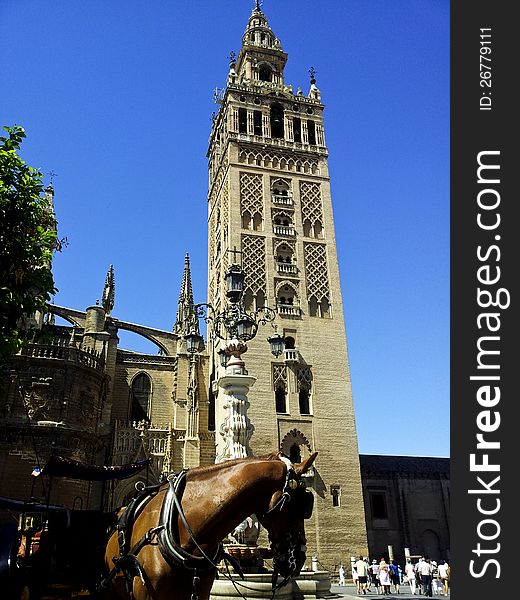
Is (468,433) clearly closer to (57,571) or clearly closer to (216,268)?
(57,571)

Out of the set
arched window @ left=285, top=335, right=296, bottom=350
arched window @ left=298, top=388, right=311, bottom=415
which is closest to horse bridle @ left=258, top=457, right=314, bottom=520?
arched window @ left=298, top=388, right=311, bottom=415

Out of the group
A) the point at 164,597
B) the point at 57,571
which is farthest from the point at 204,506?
the point at 57,571

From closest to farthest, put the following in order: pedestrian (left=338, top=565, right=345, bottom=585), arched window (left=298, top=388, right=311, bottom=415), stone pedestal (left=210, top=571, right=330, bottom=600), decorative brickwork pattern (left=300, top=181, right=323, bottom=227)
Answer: stone pedestal (left=210, top=571, right=330, bottom=600)
pedestrian (left=338, top=565, right=345, bottom=585)
arched window (left=298, top=388, right=311, bottom=415)
decorative brickwork pattern (left=300, top=181, right=323, bottom=227)

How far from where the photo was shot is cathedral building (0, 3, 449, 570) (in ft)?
84.2

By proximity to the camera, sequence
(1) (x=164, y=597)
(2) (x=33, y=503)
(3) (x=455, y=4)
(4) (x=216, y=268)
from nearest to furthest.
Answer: (1) (x=164, y=597), (3) (x=455, y=4), (2) (x=33, y=503), (4) (x=216, y=268)

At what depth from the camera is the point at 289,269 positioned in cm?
3212

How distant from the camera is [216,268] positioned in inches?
1404

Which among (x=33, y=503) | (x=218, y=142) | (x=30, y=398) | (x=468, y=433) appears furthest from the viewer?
(x=218, y=142)

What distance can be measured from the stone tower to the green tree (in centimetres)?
1881

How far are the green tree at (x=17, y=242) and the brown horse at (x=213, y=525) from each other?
611 cm

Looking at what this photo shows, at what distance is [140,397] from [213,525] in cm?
2899

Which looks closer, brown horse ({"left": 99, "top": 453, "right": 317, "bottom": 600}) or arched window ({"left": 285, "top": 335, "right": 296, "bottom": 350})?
brown horse ({"left": 99, "top": 453, "right": 317, "bottom": 600})

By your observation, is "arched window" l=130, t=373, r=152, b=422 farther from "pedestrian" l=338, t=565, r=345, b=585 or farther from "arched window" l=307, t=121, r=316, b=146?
"arched window" l=307, t=121, r=316, b=146

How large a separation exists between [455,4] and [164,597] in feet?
21.3
